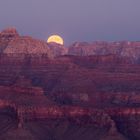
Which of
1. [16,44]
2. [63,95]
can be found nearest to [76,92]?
[63,95]

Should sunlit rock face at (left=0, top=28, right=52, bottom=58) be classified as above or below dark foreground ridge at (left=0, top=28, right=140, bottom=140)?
above

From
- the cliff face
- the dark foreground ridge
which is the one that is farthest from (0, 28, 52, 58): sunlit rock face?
the cliff face

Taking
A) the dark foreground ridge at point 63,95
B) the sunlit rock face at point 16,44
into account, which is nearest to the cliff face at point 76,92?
the dark foreground ridge at point 63,95

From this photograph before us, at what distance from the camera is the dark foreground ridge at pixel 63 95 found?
107812 millimetres

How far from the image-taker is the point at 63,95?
12612cm

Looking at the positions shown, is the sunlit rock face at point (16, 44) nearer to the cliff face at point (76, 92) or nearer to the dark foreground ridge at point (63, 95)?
the dark foreground ridge at point (63, 95)

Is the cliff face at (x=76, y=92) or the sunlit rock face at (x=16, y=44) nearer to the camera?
the cliff face at (x=76, y=92)

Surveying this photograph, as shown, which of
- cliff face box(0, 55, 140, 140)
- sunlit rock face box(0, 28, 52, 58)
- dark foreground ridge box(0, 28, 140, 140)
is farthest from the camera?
sunlit rock face box(0, 28, 52, 58)

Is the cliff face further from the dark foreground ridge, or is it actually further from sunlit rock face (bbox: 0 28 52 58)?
sunlit rock face (bbox: 0 28 52 58)

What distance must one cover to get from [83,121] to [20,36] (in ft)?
187

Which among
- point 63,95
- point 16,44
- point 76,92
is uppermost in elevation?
point 16,44

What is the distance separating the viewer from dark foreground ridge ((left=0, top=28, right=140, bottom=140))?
354 feet

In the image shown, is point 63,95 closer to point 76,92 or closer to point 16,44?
point 76,92

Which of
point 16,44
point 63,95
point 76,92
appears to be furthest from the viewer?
point 16,44
